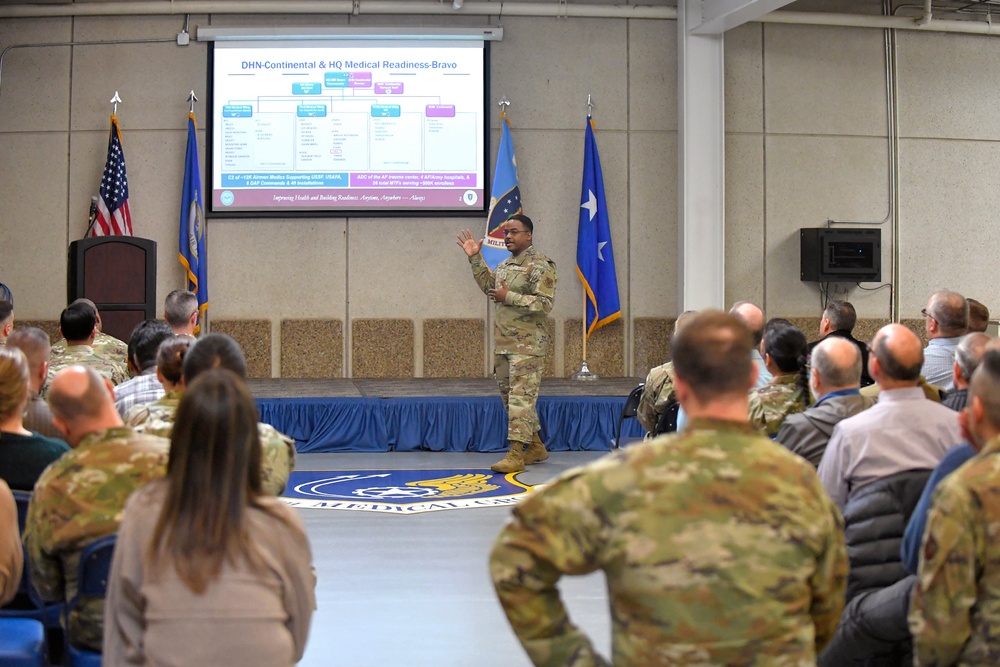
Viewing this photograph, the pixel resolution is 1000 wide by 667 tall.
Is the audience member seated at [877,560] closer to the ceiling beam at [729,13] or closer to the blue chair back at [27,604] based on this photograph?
the blue chair back at [27,604]

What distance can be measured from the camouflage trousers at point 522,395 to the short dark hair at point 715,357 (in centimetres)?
475

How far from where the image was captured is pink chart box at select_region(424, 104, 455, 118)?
319 inches

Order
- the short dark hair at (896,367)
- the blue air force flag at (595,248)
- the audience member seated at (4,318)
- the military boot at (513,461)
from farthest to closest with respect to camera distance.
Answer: the blue air force flag at (595,248)
the military boot at (513,461)
the audience member seated at (4,318)
the short dark hair at (896,367)

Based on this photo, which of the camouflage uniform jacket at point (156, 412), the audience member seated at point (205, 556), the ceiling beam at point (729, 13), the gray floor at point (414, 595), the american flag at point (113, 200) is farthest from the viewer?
the american flag at point (113, 200)

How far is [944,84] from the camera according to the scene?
884 cm

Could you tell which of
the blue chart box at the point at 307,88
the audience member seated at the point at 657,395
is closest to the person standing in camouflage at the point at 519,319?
the audience member seated at the point at 657,395

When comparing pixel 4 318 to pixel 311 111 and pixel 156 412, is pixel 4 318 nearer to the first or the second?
pixel 156 412

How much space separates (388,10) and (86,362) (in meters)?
4.72

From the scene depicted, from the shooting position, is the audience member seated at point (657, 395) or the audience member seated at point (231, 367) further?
the audience member seated at point (657, 395)

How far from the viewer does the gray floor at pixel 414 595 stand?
123 inches

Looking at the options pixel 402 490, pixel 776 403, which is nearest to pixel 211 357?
pixel 776 403

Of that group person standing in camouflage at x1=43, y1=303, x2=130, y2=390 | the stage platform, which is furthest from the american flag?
person standing in camouflage at x1=43, y1=303, x2=130, y2=390

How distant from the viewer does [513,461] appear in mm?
6211

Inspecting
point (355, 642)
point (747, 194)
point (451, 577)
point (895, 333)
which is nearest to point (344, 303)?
point (747, 194)
